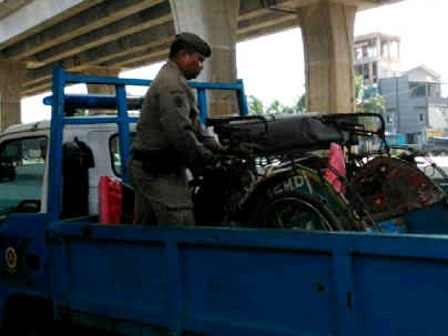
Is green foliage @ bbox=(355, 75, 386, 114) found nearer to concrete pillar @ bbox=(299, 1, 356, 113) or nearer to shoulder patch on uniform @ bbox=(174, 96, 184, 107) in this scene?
concrete pillar @ bbox=(299, 1, 356, 113)

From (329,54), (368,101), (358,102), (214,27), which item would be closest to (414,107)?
(368,101)

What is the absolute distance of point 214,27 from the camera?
1595cm

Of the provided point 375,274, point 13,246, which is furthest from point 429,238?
point 13,246

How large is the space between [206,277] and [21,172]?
7.38 ft

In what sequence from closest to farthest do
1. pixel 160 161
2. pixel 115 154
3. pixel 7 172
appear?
1. pixel 160 161
2. pixel 7 172
3. pixel 115 154

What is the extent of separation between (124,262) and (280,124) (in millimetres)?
1331

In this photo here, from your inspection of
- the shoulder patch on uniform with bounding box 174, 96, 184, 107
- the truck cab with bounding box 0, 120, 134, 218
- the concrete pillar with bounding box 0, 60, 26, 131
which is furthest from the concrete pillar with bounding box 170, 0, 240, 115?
the concrete pillar with bounding box 0, 60, 26, 131

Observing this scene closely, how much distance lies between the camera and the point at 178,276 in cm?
292

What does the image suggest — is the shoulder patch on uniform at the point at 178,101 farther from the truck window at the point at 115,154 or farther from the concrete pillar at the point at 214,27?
the concrete pillar at the point at 214,27

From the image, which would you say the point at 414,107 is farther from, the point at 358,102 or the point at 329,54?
the point at 329,54

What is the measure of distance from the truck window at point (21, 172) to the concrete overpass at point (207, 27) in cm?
898

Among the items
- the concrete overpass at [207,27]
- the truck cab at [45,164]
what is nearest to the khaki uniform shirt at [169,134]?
the truck cab at [45,164]

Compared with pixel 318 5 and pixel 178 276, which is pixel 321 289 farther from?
pixel 318 5

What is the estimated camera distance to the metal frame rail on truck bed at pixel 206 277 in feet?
7.26
